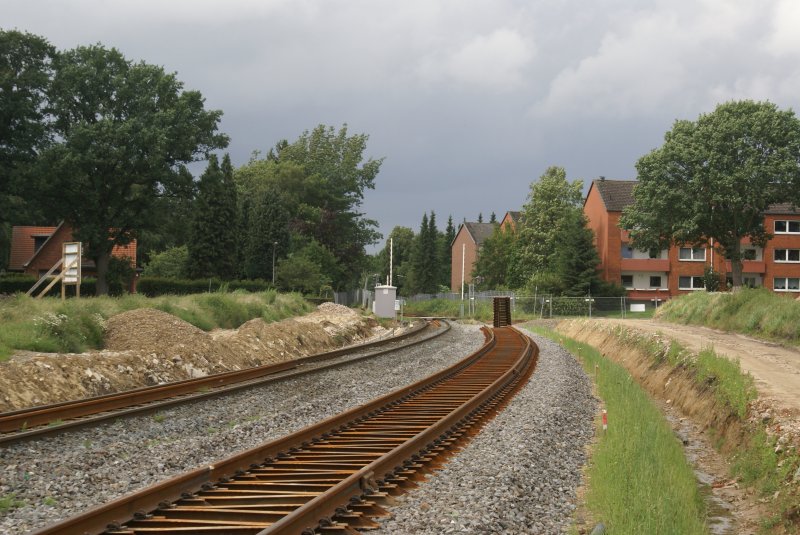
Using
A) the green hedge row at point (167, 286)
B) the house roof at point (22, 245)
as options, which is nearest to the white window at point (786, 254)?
the green hedge row at point (167, 286)

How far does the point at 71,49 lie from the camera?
49875mm

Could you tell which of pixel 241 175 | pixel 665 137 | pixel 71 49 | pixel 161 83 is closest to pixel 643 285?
pixel 665 137

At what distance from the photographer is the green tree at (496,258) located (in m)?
90.5

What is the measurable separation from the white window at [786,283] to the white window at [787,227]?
439 cm

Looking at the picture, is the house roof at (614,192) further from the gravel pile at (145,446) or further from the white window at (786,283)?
the gravel pile at (145,446)

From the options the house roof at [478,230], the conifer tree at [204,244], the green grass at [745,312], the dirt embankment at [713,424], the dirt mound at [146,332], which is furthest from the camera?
the house roof at [478,230]

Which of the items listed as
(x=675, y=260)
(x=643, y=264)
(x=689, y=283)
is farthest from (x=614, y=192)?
(x=689, y=283)

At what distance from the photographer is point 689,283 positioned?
69.9 metres

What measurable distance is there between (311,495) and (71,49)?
50659mm

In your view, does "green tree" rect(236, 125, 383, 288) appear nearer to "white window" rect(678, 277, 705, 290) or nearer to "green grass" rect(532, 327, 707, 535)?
"white window" rect(678, 277, 705, 290)

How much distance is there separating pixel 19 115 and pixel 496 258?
57.9 metres

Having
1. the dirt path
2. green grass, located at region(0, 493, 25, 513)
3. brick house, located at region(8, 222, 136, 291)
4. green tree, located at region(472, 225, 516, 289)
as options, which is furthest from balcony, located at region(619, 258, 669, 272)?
green grass, located at region(0, 493, 25, 513)

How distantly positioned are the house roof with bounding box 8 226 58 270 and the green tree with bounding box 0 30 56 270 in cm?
2306

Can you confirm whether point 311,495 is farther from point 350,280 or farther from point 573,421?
point 350,280
